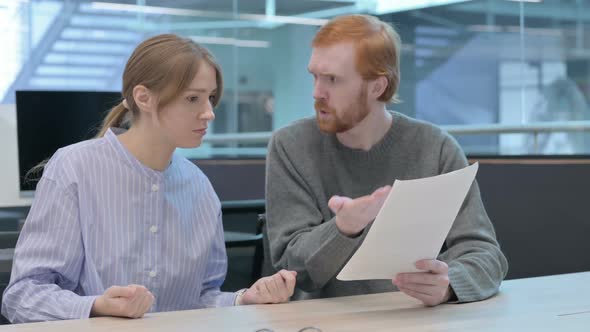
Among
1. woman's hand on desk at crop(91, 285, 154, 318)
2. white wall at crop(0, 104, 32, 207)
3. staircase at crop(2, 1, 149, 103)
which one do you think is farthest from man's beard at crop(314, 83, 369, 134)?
staircase at crop(2, 1, 149, 103)

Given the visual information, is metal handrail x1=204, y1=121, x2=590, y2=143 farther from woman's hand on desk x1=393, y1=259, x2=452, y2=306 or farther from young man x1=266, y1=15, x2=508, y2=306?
woman's hand on desk x1=393, y1=259, x2=452, y2=306

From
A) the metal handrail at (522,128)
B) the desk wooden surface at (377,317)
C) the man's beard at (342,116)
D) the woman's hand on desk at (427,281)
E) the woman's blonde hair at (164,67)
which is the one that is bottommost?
the desk wooden surface at (377,317)

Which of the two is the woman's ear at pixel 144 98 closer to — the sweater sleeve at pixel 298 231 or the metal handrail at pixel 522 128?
the sweater sleeve at pixel 298 231

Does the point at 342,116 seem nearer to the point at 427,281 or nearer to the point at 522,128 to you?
the point at 427,281

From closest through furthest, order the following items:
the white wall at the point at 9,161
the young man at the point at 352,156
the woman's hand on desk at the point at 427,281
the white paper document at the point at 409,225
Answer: the white paper document at the point at 409,225
the woman's hand on desk at the point at 427,281
the young man at the point at 352,156
the white wall at the point at 9,161

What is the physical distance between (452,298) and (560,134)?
5.76 ft

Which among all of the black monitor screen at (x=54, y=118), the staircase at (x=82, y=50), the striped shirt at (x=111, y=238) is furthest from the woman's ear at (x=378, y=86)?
the staircase at (x=82, y=50)

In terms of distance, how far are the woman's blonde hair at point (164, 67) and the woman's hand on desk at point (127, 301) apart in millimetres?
466

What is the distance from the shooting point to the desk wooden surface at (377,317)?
4.93 ft

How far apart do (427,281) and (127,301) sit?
56 cm

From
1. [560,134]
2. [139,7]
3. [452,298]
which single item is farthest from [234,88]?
[452,298]

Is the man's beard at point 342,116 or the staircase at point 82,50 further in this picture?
the staircase at point 82,50

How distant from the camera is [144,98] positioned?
188 centimetres

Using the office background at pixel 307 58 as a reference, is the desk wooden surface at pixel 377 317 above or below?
below
